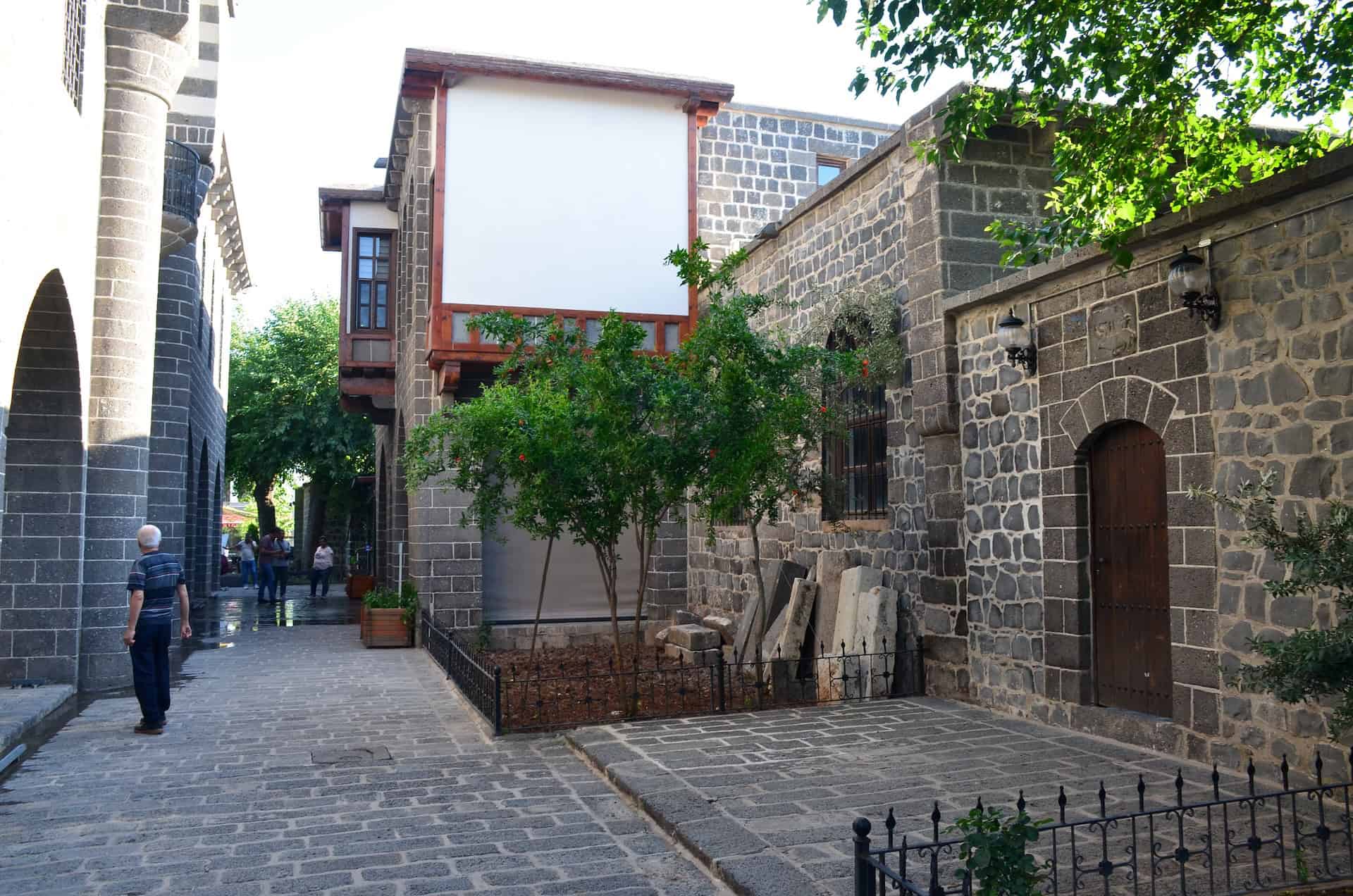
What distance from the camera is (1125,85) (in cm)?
809

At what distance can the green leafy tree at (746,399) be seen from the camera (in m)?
9.00

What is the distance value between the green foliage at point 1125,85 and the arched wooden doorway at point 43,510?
801 centimetres

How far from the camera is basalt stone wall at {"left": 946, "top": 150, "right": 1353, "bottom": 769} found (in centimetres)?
591

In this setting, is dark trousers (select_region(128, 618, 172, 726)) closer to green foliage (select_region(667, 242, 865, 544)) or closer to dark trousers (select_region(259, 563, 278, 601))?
green foliage (select_region(667, 242, 865, 544))

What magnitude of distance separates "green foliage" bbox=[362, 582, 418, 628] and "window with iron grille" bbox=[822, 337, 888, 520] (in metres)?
6.56

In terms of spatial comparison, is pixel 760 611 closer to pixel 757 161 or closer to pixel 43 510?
pixel 43 510

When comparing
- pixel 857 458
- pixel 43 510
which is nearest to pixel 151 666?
pixel 43 510

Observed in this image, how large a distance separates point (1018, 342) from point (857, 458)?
3.24 meters

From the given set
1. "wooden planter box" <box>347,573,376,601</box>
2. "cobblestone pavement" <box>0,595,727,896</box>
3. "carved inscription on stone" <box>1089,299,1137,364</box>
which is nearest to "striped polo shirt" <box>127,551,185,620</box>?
"cobblestone pavement" <box>0,595,727,896</box>

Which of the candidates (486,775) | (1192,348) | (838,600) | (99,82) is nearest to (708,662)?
(838,600)

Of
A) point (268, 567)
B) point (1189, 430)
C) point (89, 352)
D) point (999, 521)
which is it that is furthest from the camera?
point (268, 567)

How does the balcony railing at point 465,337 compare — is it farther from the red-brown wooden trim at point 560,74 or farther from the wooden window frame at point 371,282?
the wooden window frame at point 371,282

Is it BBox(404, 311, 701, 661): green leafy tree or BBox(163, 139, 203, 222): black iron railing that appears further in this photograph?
BBox(163, 139, 203, 222): black iron railing

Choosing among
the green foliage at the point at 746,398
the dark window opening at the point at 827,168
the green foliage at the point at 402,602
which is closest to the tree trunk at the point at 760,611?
the green foliage at the point at 746,398
